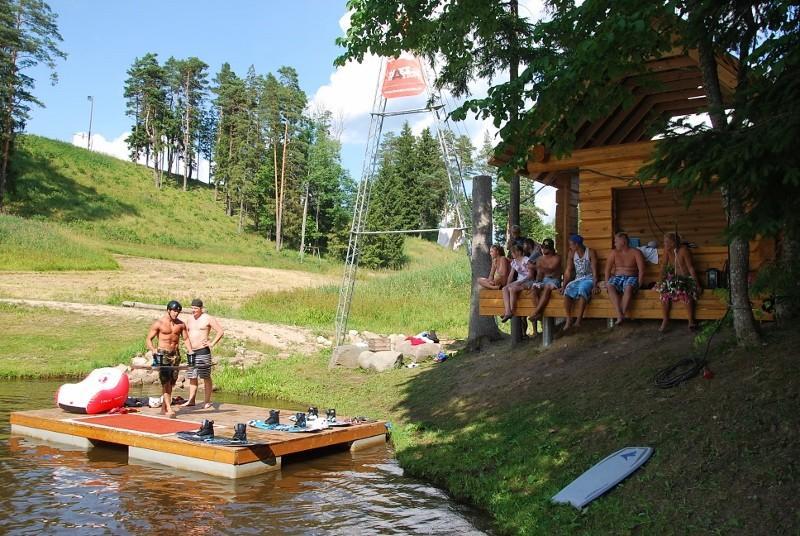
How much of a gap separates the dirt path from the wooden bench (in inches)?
383

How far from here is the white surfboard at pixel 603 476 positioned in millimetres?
6680

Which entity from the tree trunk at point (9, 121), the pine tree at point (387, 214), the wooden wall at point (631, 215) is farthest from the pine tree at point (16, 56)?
the wooden wall at point (631, 215)

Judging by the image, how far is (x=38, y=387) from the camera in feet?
55.8

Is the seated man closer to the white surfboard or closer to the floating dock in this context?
the floating dock

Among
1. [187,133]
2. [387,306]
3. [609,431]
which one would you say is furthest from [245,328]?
[187,133]

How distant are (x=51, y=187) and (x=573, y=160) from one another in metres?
53.7

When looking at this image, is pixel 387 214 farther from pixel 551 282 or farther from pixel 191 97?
pixel 551 282

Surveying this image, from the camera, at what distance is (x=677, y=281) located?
10055 mm

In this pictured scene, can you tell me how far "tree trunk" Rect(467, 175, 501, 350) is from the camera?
1561 centimetres

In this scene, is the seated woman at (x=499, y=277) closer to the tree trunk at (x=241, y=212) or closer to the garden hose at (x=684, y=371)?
the garden hose at (x=684, y=371)

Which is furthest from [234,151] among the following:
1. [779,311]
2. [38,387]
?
[779,311]

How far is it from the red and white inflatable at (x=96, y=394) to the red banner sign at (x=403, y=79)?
31.2 feet

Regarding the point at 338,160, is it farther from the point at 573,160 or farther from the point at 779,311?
the point at 779,311

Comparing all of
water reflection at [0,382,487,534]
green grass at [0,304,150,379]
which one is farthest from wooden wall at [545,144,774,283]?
green grass at [0,304,150,379]
